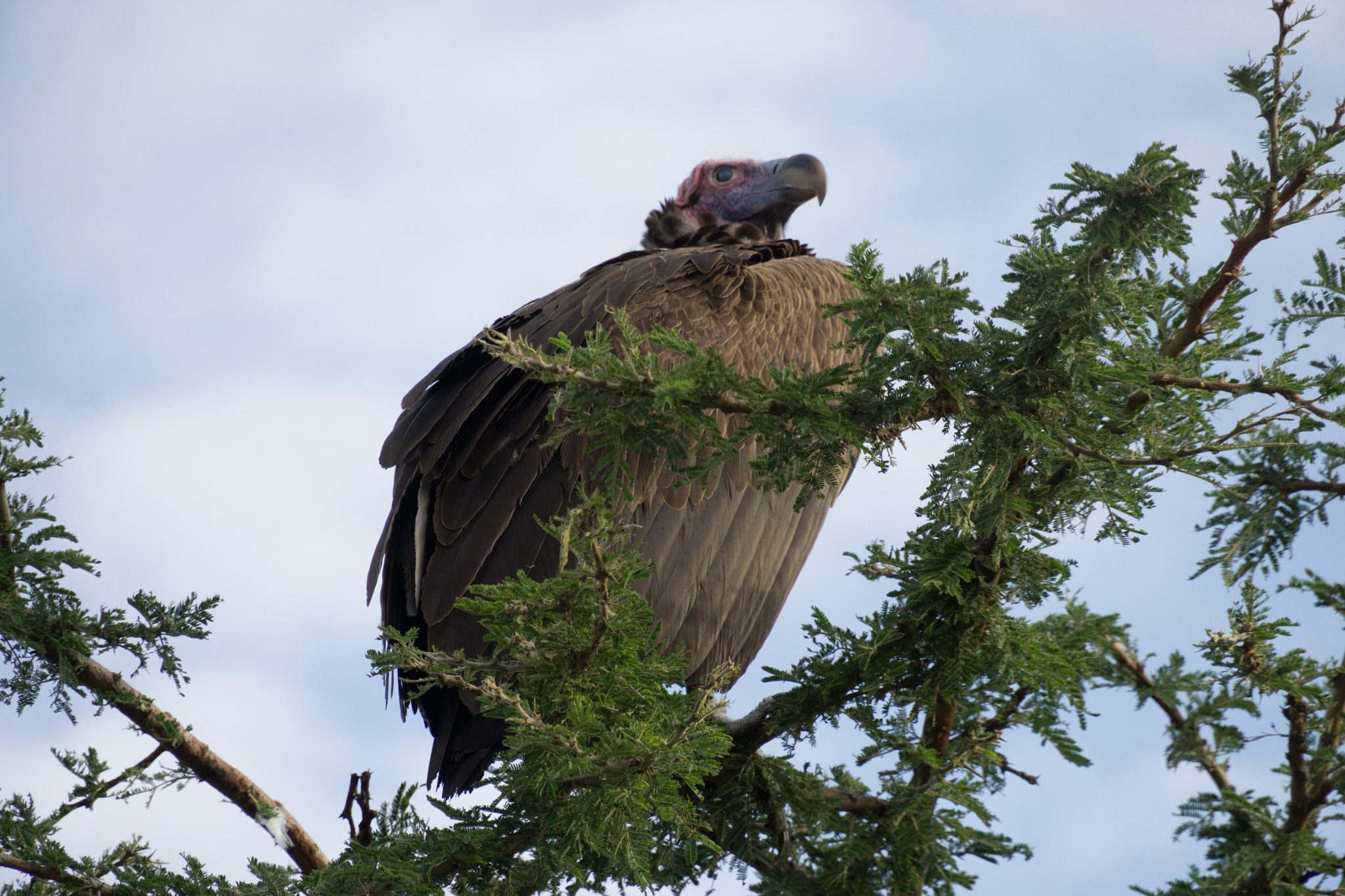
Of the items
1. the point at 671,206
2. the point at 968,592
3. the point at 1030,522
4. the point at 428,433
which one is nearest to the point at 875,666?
the point at 968,592

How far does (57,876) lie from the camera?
359 centimetres

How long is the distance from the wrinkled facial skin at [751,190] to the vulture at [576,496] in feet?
4.55

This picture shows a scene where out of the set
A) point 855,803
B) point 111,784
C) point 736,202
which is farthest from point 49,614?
point 736,202

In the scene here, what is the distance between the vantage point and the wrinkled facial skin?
6.84m

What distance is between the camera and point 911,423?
263 cm

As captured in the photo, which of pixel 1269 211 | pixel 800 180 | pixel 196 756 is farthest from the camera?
pixel 800 180

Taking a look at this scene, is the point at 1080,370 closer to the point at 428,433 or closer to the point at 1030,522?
the point at 1030,522

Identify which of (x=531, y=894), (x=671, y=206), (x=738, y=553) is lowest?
(x=531, y=894)

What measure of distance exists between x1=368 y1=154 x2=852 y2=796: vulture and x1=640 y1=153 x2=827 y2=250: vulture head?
4.39 ft

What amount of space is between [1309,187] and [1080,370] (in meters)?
0.69

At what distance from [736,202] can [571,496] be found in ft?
10.7

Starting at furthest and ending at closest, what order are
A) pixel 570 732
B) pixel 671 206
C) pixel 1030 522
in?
Answer: pixel 671 206 < pixel 1030 522 < pixel 570 732

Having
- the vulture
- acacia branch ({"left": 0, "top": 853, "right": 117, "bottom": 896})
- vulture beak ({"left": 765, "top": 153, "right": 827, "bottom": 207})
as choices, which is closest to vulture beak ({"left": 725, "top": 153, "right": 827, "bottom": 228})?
vulture beak ({"left": 765, "top": 153, "right": 827, "bottom": 207})

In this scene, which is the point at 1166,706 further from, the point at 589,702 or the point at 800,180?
the point at 800,180
